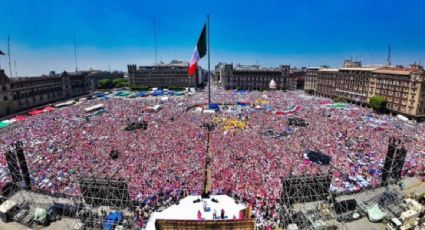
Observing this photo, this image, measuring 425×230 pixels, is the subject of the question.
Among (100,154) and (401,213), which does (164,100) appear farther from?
(401,213)

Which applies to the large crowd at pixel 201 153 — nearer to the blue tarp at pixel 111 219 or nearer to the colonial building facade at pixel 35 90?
the blue tarp at pixel 111 219

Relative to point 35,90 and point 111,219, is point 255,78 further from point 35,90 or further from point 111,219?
point 111,219

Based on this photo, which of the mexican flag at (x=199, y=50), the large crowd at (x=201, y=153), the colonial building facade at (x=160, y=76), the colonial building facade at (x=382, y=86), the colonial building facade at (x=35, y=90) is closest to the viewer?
the large crowd at (x=201, y=153)

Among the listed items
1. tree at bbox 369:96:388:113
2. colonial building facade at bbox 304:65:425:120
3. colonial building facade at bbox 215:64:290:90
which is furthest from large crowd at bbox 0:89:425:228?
colonial building facade at bbox 215:64:290:90

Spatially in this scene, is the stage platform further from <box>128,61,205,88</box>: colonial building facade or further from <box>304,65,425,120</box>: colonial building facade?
<box>128,61,205,88</box>: colonial building facade

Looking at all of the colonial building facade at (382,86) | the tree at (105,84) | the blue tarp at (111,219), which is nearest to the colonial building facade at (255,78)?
the colonial building facade at (382,86)
